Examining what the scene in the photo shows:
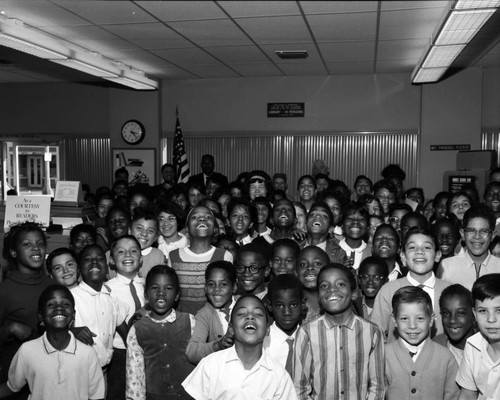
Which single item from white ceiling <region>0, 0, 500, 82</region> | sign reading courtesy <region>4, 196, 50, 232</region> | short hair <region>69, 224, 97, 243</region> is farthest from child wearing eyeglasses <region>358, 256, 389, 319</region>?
sign reading courtesy <region>4, 196, 50, 232</region>

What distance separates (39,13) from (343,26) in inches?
117

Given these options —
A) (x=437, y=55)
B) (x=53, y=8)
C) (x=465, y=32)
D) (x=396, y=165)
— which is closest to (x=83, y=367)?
(x=53, y=8)

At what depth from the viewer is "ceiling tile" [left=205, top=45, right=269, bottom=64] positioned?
706 centimetres

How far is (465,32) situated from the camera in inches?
214

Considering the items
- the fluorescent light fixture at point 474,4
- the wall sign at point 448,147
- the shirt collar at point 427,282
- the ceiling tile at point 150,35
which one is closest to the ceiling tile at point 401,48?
the wall sign at point 448,147

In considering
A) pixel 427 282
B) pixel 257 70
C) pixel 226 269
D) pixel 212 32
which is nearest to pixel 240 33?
pixel 212 32

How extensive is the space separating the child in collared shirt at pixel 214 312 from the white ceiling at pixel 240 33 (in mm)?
2794

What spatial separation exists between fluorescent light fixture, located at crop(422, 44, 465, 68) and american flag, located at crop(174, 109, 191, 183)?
12.4 ft

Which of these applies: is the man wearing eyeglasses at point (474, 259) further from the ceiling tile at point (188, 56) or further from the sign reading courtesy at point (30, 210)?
the ceiling tile at point (188, 56)

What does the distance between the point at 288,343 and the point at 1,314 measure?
1596 mm

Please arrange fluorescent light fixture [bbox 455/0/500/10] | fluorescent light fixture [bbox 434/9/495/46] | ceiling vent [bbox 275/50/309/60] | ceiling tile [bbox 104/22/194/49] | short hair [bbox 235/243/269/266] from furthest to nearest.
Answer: ceiling vent [bbox 275/50/309/60] → ceiling tile [bbox 104/22/194/49] → fluorescent light fixture [bbox 434/9/495/46] → fluorescent light fixture [bbox 455/0/500/10] → short hair [bbox 235/243/269/266]

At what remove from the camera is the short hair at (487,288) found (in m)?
2.60

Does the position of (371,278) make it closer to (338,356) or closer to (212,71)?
(338,356)

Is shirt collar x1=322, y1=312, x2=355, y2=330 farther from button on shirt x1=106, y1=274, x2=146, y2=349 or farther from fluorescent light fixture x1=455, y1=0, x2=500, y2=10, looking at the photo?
fluorescent light fixture x1=455, y1=0, x2=500, y2=10
